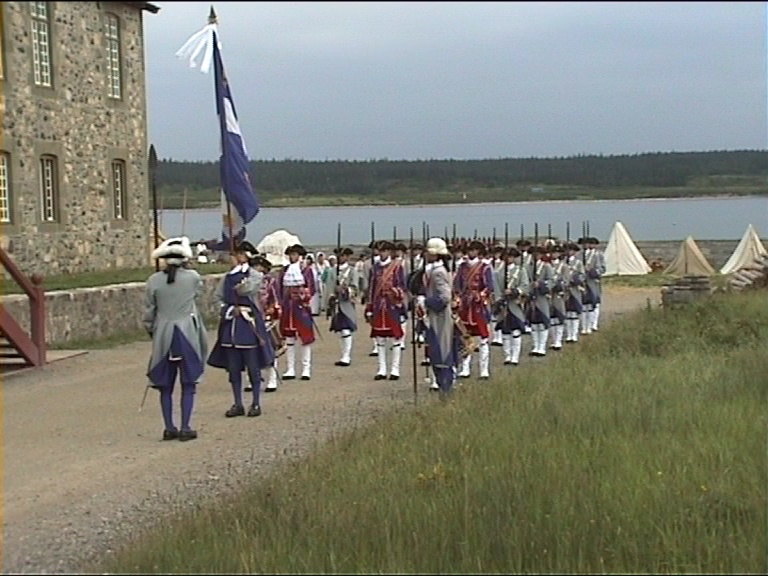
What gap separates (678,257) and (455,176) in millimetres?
8970

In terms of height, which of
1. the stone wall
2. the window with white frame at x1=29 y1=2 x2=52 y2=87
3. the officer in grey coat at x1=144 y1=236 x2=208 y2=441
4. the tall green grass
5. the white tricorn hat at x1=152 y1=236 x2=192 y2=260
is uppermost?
the window with white frame at x1=29 y1=2 x2=52 y2=87

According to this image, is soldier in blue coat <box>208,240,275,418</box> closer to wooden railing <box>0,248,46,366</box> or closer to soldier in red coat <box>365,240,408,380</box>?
soldier in red coat <box>365,240,408,380</box>

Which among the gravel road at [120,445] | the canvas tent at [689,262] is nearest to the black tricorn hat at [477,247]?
the gravel road at [120,445]

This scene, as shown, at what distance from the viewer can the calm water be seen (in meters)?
49.3

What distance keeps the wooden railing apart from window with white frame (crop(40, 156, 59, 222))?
985 centimetres

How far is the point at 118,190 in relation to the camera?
99.8ft

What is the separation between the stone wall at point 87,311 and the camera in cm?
1866

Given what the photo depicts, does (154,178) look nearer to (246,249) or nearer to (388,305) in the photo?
(388,305)

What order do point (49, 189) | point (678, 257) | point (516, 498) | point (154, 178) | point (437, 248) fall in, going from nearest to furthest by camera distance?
1. point (516, 498)
2. point (437, 248)
3. point (49, 189)
4. point (154, 178)
5. point (678, 257)

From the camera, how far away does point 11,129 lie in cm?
2488

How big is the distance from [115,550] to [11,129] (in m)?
19.4

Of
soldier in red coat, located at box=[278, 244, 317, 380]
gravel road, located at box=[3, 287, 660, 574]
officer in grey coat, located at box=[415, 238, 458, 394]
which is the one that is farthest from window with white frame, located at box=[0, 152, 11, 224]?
officer in grey coat, located at box=[415, 238, 458, 394]

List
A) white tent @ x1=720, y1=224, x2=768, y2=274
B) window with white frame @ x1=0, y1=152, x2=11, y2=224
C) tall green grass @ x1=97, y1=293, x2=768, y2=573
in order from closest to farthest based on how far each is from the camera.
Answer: tall green grass @ x1=97, y1=293, x2=768, y2=573, window with white frame @ x1=0, y1=152, x2=11, y2=224, white tent @ x1=720, y1=224, x2=768, y2=274

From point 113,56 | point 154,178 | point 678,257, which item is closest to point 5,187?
point 154,178
